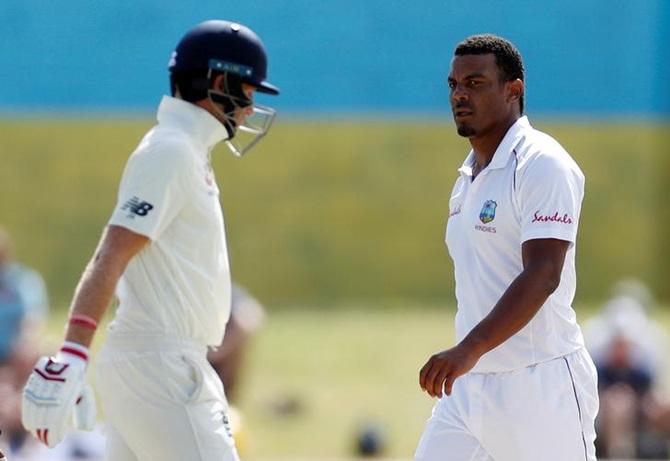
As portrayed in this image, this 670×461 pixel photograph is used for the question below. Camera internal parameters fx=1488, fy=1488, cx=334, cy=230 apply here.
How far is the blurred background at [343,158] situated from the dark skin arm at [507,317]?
23.2 feet

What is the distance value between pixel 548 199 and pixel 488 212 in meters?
0.22

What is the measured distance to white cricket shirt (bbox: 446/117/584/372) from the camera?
4.25 meters

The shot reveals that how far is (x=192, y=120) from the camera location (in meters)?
4.46

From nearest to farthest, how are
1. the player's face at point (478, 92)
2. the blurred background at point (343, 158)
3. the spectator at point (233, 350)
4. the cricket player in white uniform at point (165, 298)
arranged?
the cricket player in white uniform at point (165, 298) → the player's face at point (478, 92) → the spectator at point (233, 350) → the blurred background at point (343, 158)

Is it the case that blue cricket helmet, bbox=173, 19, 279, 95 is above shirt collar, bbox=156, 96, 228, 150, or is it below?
above

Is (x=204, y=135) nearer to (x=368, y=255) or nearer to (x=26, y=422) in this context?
(x=26, y=422)

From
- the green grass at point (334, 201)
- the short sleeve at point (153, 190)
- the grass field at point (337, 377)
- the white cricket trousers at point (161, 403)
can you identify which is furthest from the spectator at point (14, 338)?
the green grass at point (334, 201)

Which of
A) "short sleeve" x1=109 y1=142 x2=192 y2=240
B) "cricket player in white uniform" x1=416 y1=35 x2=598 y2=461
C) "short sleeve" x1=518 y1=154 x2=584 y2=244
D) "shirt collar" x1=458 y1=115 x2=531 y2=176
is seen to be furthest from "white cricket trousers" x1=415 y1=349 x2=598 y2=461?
"short sleeve" x1=109 y1=142 x2=192 y2=240

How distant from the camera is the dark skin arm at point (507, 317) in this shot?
4.09 meters

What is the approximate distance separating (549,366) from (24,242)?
1307cm

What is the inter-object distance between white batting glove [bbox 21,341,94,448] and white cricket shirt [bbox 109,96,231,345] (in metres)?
0.34

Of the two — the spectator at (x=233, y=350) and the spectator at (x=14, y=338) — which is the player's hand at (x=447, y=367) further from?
the spectator at (x=233, y=350)

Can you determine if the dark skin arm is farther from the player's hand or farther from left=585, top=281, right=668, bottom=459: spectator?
left=585, top=281, right=668, bottom=459: spectator

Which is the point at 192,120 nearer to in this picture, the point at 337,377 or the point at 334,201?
the point at 337,377
